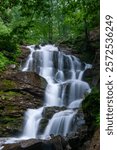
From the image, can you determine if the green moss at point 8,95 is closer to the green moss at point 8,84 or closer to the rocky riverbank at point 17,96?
the rocky riverbank at point 17,96

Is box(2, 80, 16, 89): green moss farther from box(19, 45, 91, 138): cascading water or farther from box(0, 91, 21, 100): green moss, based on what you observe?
box(19, 45, 91, 138): cascading water

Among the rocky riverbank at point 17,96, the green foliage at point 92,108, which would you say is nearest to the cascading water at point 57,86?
the rocky riverbank at point 17,96

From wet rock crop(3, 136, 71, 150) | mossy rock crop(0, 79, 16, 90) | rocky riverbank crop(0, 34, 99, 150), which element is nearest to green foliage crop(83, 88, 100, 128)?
wet rock crop(3, 136, 71, 150)

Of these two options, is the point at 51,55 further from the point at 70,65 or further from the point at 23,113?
the point at 23,113

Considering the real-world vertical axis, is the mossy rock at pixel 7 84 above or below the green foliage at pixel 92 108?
above

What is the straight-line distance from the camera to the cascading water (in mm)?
15227

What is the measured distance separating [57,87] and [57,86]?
11 cm

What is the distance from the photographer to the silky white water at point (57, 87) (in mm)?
15164

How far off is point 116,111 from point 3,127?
523 inches

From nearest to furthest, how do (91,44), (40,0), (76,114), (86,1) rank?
(40,0) < (86,1) < (76,114) < (91,44)

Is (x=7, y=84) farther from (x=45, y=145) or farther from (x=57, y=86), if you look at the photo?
(x=45, y=145)

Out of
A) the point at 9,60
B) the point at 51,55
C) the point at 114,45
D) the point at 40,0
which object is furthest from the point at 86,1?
the point at 51,55

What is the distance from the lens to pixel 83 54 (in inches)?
971

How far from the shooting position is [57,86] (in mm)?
20078
